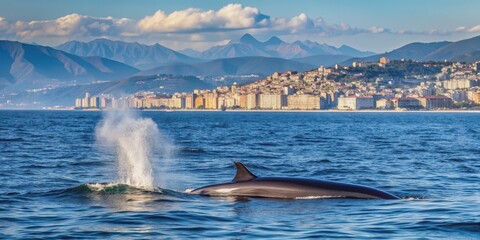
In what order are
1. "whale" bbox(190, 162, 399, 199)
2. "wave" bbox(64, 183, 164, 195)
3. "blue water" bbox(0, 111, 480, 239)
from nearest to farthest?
1. "blue water" bbox(0, 111, 480, 239)
2. "whale" bbox(190, 162, 399, 199)
3. "wave" bbox(64, 183, 164, 195)

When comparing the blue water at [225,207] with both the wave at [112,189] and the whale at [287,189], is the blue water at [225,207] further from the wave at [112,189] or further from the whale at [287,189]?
the whale at [287,189]

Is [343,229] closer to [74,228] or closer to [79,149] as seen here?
[74,228]

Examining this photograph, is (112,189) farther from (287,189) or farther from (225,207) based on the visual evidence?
(287,189)

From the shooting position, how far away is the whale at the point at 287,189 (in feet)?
77.7

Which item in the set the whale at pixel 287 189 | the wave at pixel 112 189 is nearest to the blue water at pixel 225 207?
the wave at pixel 112 189

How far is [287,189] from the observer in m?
23.7

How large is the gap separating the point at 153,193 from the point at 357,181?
9265 millimetres

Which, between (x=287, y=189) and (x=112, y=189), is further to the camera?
(x=112, y=189)

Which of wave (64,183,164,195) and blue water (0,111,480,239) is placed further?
wave (64,183,164,195)

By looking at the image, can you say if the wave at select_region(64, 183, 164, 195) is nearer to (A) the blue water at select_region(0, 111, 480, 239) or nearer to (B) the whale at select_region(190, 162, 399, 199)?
(A) the blue water at select_region(0, 111, 480, 239)

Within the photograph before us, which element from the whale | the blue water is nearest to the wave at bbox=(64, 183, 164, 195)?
the blue water

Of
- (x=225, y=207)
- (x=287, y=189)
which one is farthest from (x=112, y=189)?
(x=287, y=189)

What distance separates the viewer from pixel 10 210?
74.0 feet

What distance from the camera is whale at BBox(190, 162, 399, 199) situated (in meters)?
23.7
